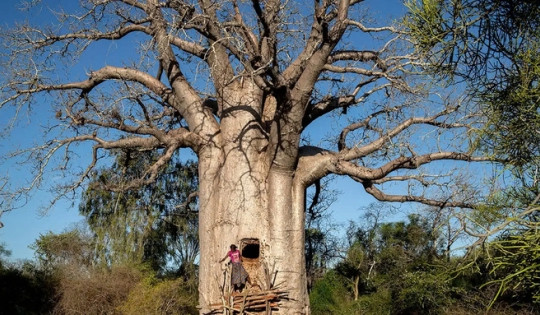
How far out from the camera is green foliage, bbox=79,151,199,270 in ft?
58.2

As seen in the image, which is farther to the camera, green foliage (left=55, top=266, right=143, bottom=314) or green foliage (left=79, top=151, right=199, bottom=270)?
green foliage (left=79, top=151, right=199, bottom=270)

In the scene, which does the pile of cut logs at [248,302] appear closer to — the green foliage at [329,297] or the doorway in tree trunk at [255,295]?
the doorway in tree trunk at [255,295]

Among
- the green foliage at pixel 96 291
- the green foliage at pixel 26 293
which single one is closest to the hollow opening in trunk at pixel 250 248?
the green foliage at pixel 96 291

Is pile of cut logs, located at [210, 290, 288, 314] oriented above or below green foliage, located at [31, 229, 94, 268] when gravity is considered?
below

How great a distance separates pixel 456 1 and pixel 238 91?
3.75 m

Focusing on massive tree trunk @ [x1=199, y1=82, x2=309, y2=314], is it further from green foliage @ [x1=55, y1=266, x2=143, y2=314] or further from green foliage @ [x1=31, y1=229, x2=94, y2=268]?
green foliage @ [x1=31, y1=229, x2=94, y2=268]

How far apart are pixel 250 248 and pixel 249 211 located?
2.34 feet

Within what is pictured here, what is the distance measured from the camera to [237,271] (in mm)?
6742

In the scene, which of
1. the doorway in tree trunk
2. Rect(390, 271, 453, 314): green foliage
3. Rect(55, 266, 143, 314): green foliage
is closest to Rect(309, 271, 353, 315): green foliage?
Rect(390, 271, 453, 314): green foliage

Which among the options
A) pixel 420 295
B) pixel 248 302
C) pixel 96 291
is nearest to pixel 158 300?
pixel 96 291

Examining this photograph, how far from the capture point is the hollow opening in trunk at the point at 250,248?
277 inches

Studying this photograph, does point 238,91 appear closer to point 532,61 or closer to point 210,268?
point 210,268

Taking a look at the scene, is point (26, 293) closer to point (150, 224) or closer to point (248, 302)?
point (150, 224)

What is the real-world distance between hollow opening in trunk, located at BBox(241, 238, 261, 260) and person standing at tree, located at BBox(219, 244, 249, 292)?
20 centimetres
